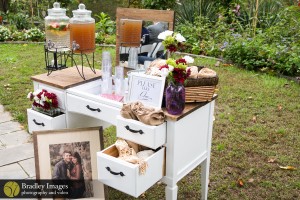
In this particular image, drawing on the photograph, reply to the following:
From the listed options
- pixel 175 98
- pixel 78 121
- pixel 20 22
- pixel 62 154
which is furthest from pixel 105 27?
pixel 175 98

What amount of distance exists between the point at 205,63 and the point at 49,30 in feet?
12.1

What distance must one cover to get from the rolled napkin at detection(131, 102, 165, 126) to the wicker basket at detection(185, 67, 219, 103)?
0.23 meters

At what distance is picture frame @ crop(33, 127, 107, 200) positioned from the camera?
261 centimetres

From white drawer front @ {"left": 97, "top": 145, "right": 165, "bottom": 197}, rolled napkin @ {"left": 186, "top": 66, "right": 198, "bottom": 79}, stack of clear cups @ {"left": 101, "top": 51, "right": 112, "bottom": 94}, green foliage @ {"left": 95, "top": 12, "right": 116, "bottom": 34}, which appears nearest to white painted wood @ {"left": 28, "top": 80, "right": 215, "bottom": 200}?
white drawer front @ {"left": 97, "top": 145, "right": 165, "bottom": 197}

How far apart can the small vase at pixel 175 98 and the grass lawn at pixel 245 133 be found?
1.02 meters

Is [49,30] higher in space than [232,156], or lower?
higher

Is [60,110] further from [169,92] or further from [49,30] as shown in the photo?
[169,92]

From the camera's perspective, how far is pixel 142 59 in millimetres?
2803

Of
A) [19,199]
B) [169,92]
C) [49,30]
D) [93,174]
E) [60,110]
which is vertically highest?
[49,30]

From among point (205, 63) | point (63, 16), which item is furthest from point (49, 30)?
point (205, 63)

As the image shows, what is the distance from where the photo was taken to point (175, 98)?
6.86 feet

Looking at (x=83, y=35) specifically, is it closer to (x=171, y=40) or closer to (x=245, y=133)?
(x=171, y=40)

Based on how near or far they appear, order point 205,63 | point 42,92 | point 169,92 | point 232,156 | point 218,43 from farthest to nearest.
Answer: point 218,43 → point 205,63 → point 232,156 → point 42,92 → point 169,92

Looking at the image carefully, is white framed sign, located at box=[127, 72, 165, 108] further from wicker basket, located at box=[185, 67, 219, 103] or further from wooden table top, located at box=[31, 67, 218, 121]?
wooden table top, located at box=[31, 67, 218, 121]
